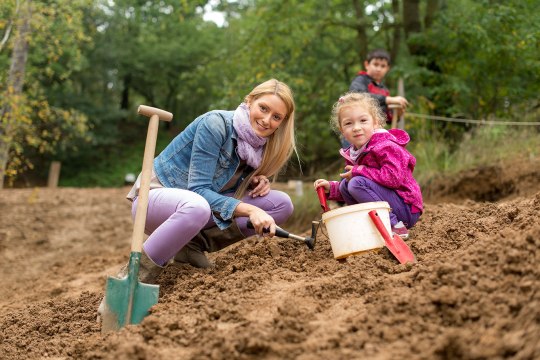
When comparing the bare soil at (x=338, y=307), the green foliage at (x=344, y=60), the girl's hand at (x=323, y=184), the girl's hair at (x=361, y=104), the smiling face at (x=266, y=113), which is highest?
the green foliage at (x=344, y=60)

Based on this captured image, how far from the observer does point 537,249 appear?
2.41 m

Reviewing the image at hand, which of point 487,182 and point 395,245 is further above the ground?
point 487,182

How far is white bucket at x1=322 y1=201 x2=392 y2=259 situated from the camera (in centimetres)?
327

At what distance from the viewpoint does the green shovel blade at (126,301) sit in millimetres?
2875

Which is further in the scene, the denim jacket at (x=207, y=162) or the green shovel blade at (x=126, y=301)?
the denim jacket at (x=207, y=162)

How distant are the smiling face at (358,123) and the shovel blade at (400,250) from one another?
2.25 ft

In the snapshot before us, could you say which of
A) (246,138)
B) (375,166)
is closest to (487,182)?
(375,166)

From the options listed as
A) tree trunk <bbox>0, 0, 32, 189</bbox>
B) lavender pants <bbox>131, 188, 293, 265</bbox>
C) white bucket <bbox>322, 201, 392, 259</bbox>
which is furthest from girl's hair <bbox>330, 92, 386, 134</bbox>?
tree trunk <bbox>0, 0, 32, 189</bbox>

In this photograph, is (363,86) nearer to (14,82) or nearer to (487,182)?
(487,182)

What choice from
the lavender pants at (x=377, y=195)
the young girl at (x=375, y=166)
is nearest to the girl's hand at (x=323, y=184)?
the young girl at (x=375, y=166)

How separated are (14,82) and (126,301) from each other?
263 inches

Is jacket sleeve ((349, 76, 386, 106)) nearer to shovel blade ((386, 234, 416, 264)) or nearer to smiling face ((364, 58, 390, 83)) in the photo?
smiling face ((364, 58, 390, 83))

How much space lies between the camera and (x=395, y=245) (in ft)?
10.5

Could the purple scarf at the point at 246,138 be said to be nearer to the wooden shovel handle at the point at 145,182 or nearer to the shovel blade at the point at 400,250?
the wooden shovel handle at the point at 145,182
